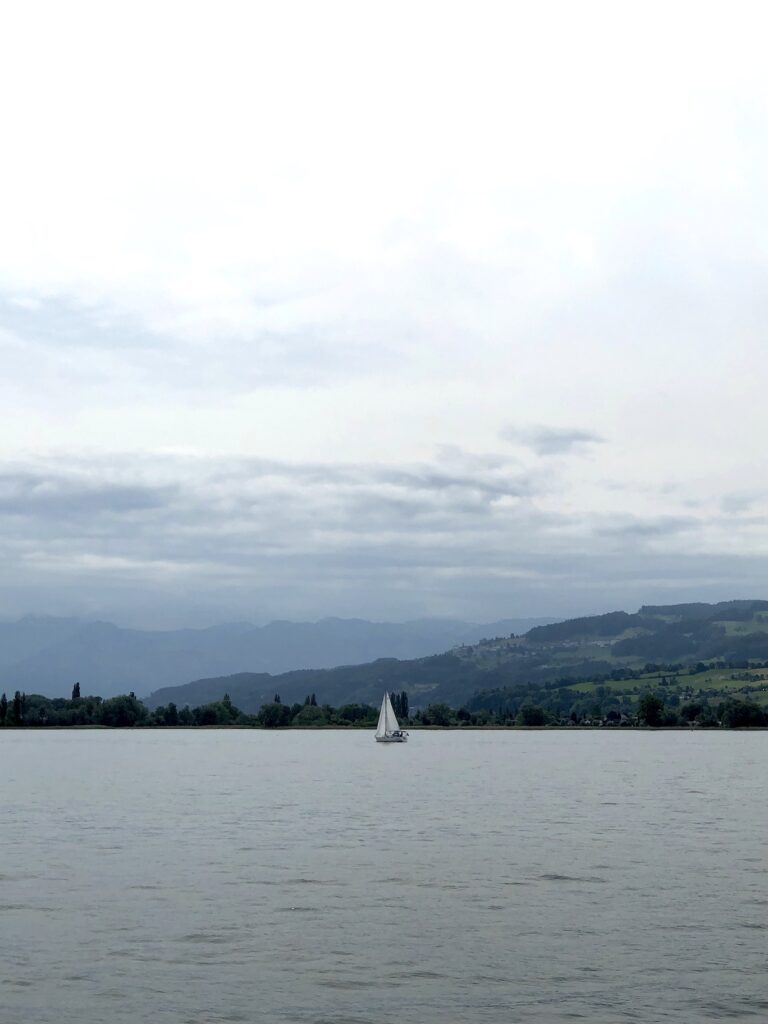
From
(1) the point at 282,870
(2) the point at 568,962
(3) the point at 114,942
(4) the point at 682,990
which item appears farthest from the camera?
(1) the point at 282,870

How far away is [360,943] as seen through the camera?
4650cm

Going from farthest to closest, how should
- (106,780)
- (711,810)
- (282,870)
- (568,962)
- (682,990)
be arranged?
(106,780), (711,810), (282,870), (568,962), (682,990)

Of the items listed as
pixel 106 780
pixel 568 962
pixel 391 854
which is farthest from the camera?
pixel 106 780

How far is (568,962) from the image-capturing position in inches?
1695

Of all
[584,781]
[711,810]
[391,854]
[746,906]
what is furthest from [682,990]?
[584,781]

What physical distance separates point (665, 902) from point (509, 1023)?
2169 centimetres

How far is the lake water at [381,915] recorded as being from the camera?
38.2 metres

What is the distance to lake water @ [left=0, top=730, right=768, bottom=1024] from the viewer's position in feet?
125

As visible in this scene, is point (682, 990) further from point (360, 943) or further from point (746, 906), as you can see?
point (746, 906)

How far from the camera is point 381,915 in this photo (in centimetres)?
5216

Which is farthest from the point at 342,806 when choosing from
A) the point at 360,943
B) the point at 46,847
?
the point at 360,943

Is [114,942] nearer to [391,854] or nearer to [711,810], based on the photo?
[391,854]

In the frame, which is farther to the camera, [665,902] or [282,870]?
[282,870]

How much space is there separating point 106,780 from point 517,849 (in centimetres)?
8833
